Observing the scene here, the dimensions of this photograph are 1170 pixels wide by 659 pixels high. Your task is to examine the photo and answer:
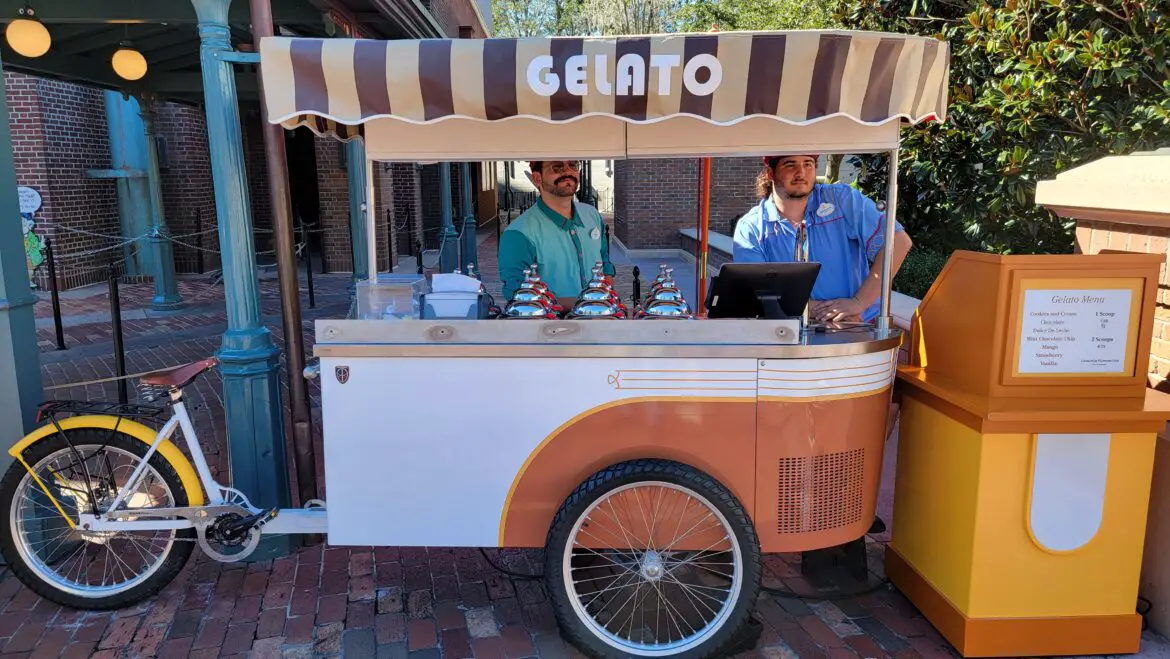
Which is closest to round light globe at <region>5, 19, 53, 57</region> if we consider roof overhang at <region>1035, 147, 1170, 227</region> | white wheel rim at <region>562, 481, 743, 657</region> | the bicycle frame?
the bicycle frame

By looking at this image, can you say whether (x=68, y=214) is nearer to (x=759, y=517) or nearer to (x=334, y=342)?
(x=334, y=342)

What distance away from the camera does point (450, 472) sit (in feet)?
10.3

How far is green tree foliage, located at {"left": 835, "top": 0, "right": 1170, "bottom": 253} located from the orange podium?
247 centimetres

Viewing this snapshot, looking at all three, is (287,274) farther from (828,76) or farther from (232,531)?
(828,76)

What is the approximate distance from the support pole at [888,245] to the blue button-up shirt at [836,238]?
0.68 m

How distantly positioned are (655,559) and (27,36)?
6778 millimetres

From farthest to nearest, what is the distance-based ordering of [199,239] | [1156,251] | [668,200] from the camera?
[668,200] → [199,239] → [1156,251]

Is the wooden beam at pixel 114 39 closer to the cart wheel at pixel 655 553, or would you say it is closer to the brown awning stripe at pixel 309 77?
the brown awning stripe at pixel 309 77

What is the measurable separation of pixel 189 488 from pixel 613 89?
2558mm

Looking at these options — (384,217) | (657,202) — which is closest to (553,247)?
(384,217)

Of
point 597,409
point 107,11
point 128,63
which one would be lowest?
point 597,409

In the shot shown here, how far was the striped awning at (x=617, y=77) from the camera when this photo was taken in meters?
2.68

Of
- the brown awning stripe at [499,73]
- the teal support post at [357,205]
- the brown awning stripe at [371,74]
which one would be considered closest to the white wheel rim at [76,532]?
the brown awning stripe at [371,74]

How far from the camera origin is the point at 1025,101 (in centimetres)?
550
